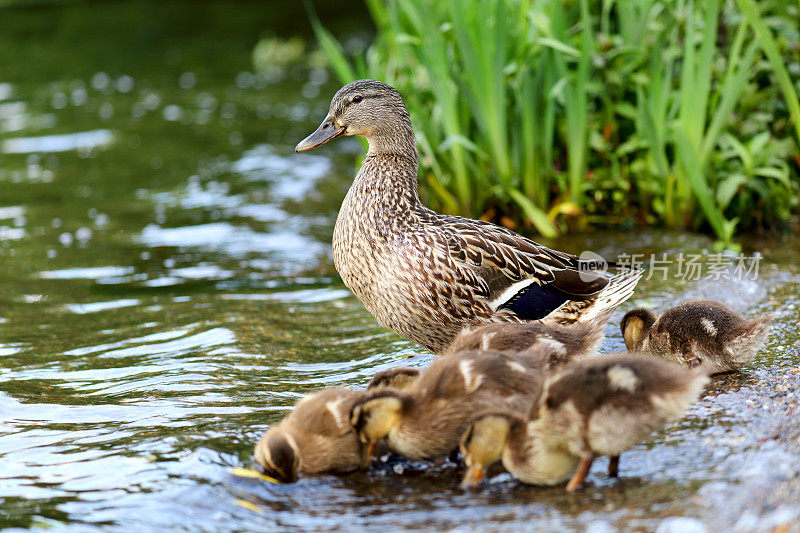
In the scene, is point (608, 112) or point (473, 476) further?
point (608, 112)

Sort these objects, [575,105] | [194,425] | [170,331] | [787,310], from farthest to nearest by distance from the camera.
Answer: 1. [575,105]
2. [170,331]
3. [787,310]
4. [194,425]

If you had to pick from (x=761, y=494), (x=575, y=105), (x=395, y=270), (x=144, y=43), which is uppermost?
(x=144, y=43)

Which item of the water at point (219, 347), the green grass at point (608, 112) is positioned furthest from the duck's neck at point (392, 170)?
the green grass at point (608, 112)

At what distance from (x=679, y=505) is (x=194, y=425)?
6.22 feet

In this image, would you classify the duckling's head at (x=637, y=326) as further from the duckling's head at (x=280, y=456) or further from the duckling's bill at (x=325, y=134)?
the duckling's head at (x=280, y=456)

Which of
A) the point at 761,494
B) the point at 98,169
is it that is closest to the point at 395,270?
the point at 761,494

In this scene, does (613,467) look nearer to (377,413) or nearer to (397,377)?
(377,413)

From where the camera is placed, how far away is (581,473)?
3.15 m

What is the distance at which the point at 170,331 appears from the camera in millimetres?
5516

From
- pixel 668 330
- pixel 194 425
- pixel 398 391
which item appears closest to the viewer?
pixel 398 391

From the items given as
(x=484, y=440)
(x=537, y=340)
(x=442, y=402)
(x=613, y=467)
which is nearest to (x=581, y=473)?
(x=613, y=467)

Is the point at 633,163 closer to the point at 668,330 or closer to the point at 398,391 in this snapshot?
the point at 668,330

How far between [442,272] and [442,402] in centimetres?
98

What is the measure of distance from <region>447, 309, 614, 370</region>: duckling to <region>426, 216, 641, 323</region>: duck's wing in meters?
0.40
